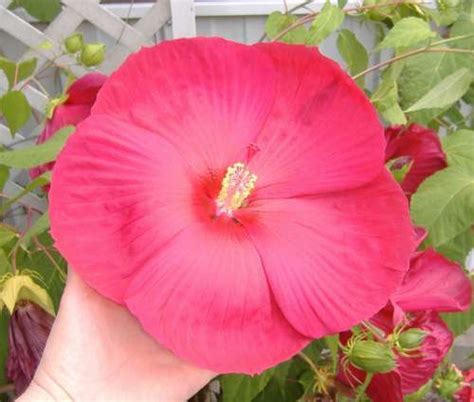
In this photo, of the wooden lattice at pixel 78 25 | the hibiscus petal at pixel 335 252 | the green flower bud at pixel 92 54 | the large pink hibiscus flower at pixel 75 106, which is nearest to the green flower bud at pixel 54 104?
the large pink hibiscus flower at pixel 75 106

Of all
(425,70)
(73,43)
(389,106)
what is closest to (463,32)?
(425,70)

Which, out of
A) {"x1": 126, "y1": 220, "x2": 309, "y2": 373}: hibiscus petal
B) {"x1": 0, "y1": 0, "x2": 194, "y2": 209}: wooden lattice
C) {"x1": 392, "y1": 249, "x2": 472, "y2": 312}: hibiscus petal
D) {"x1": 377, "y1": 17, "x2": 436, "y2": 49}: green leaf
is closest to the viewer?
{"x1": 126, "y1": 220, "x2": 309, "y2": 373}: hibiscus petal

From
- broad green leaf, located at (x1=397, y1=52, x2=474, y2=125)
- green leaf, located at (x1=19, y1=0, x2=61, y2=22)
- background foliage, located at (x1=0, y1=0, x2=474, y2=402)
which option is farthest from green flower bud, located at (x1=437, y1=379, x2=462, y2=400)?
green leaf, located at (x1=19, y1=0, x2=61, y2=22)

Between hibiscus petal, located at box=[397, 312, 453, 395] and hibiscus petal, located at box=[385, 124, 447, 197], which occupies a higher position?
hibiscus petal, located at box=[385, 124, 447, 197]

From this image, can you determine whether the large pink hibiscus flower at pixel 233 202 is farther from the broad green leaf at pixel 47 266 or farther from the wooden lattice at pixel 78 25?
the wooden lattice at pixel 78 25

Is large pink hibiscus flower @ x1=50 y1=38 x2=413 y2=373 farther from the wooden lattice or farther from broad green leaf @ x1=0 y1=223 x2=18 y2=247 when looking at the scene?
the wooden lattice

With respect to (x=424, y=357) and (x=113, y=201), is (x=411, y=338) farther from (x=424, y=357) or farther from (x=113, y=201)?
(x=113, y=201)
